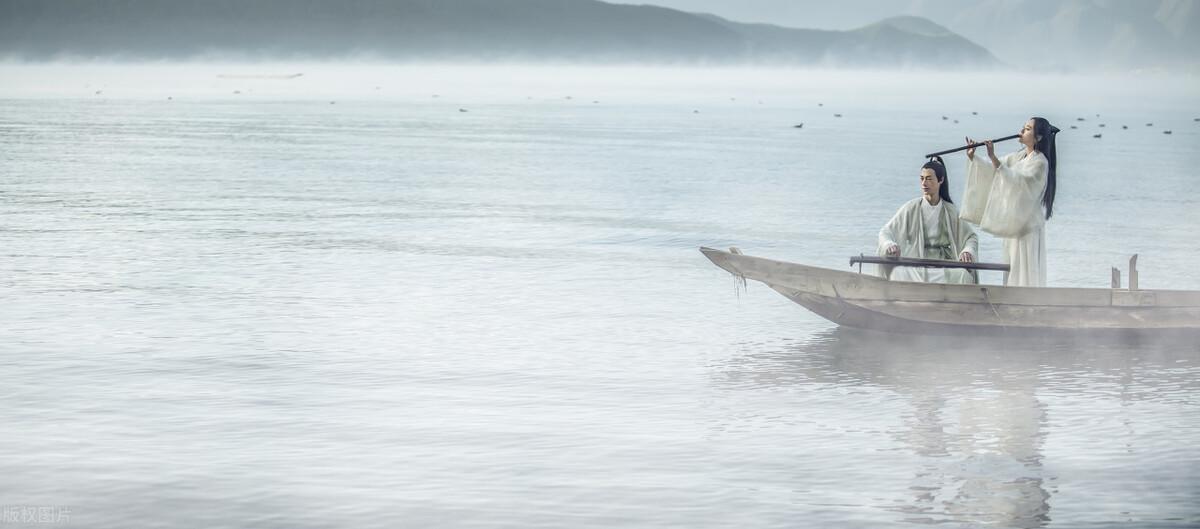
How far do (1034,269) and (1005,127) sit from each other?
90.7m

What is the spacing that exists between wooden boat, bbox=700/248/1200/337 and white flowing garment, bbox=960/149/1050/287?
1.66 ft

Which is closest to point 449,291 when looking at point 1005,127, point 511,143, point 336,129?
point 511,143

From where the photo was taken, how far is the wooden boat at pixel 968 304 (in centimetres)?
1659

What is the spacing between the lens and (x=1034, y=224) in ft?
55.1

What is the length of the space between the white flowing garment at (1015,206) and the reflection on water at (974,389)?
94cm

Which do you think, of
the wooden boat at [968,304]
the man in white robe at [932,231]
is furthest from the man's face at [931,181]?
the wooden boat at [968,304]

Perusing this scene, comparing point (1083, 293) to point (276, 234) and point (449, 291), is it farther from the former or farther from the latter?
point (276, 234)

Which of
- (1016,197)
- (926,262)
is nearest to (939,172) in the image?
(1016,197)

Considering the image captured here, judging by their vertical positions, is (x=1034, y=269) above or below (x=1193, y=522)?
above

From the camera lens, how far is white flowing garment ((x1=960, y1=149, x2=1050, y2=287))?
1655cm

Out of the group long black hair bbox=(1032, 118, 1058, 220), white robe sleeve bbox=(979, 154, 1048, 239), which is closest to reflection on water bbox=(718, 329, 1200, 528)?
white robe sleeve bbox=(979, 154, 1048, 239)

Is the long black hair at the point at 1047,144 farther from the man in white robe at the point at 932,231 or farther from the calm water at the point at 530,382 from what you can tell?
the calm water at the point at 530,382

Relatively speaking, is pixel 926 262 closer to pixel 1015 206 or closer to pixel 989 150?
pixel 1015 206

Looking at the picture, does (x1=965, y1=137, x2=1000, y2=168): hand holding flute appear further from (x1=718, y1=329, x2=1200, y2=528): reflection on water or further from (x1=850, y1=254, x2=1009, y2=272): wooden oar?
(x1=718, y1=329, x2=1200, y2=528): reflection on water
